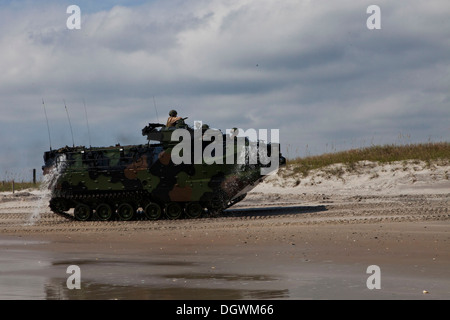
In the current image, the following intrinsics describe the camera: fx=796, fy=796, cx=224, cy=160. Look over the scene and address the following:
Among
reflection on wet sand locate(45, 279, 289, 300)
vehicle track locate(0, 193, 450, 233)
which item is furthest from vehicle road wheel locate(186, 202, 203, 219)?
reflection on wet sand locate(45, 279, 289, 300)

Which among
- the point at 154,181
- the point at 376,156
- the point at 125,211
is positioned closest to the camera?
the point at 154,181

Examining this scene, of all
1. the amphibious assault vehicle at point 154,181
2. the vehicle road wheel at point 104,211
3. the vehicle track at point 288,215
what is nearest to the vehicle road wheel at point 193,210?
the amphibious assault vehicle at point 154,181

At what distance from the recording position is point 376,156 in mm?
28125

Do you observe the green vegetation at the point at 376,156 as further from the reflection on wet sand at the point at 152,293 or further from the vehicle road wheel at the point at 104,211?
the reflection on wet sand at the point at 152,293

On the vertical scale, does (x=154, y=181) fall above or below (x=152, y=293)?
above

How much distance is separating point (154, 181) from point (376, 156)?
10476 millimetres

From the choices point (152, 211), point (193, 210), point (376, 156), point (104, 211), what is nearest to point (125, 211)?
point (104, 211)

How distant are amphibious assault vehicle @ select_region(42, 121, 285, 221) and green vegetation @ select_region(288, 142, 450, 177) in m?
7.47

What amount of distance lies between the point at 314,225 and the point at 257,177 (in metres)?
4.77

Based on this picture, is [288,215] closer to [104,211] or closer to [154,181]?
[154,181]

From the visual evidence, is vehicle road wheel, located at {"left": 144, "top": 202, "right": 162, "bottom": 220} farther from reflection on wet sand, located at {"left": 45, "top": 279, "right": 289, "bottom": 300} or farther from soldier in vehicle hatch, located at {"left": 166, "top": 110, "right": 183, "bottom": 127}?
reflection on wet sand, located at {"left": 45, "top": 279, "right": 289, "bottom": 300}

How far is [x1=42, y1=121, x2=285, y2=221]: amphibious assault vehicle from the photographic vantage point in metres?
20.4

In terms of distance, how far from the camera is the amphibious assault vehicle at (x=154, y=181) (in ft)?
66.9
